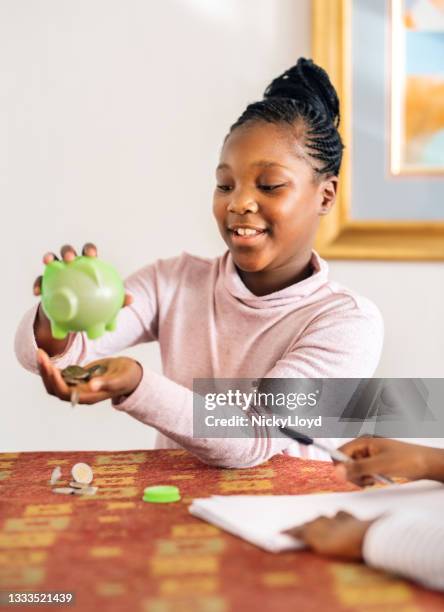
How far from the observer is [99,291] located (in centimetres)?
96

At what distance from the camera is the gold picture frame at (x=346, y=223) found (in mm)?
2039

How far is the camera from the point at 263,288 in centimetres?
145

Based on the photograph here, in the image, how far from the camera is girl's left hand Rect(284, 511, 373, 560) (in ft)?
2.37

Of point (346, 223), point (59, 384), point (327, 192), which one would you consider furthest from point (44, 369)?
point (346, 223)

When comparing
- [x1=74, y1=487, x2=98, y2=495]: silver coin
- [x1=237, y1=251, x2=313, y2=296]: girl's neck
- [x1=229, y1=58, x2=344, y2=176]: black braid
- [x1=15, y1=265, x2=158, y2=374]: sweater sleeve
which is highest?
[x1=229, y1=58, x2=344, y2=176]: black braid

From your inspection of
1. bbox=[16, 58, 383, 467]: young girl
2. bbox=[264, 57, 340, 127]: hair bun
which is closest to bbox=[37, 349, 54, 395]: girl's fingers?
bbox=[16, 58, 383, 467]: young girl

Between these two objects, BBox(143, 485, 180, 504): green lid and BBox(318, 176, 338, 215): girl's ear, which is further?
BBox(318, 176, 338, 215): girl's ear

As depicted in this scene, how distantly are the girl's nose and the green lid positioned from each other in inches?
19.7

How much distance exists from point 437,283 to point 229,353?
857mm

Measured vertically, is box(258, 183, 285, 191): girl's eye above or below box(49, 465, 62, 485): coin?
above

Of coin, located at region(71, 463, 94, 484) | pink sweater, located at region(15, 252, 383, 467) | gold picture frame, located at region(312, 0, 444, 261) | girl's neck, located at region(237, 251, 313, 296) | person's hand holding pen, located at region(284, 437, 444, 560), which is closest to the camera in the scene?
person's hand holding pen, located at region(284, 437, 444, 560)

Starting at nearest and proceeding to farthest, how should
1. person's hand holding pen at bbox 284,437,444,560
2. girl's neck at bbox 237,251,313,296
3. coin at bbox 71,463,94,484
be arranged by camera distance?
person's hand holding pen at bbox 284,437,444,560
coin at bbox 71,463,94,484
girl's neck at bbox 237,251,313,296

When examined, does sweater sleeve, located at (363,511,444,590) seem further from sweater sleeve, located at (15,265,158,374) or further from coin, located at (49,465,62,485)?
sweater sleeve, located at (15,265,158,374)

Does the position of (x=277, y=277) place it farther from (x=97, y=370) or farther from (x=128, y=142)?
(x=128, y=142)
